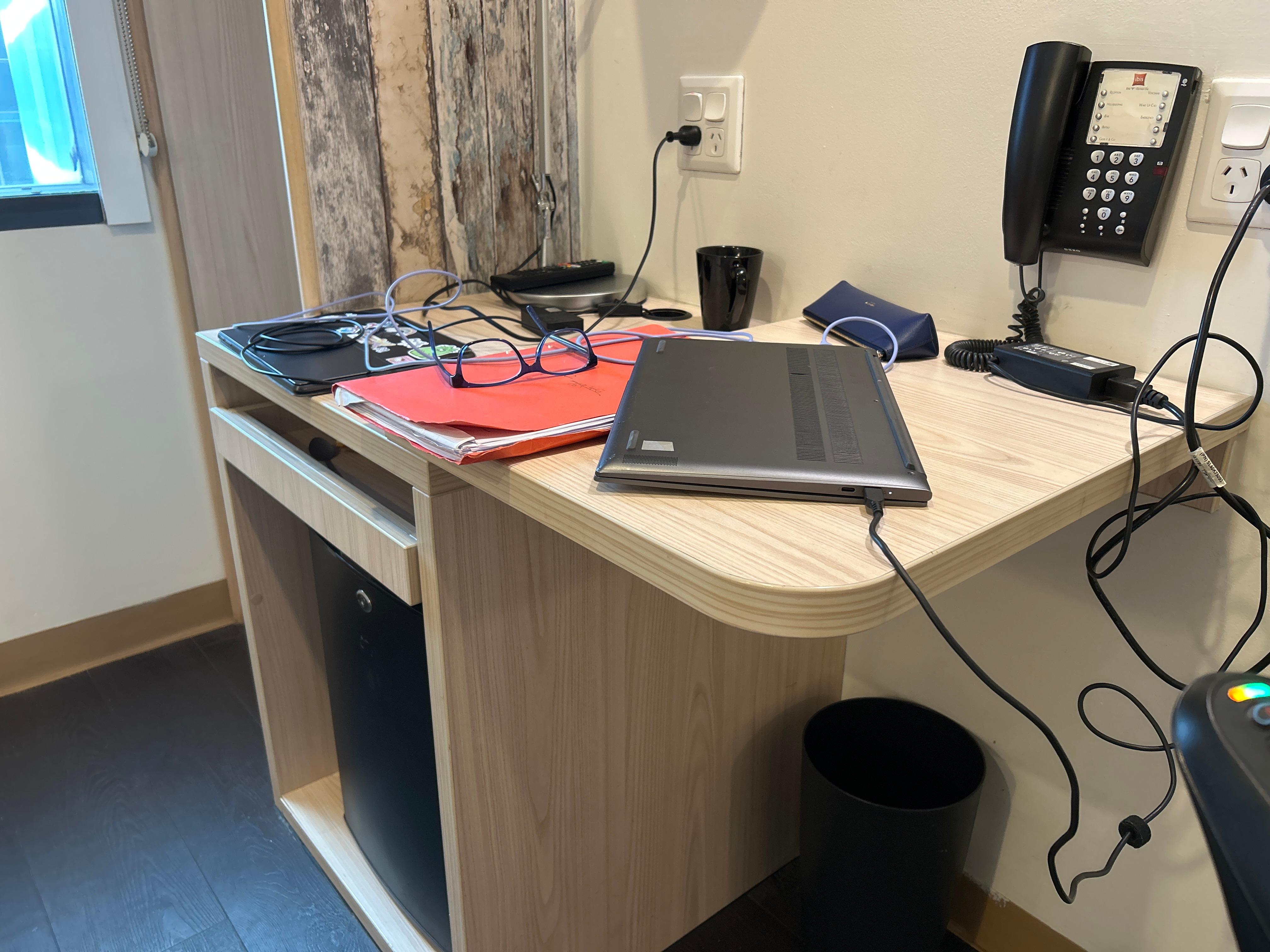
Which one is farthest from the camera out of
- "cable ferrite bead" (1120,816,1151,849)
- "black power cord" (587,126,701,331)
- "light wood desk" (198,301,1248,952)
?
"black power cord" (587,126,701,331)

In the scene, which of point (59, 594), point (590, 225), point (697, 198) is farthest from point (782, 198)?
point (59, 594)

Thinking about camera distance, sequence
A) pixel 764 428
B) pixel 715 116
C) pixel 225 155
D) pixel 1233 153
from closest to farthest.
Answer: pixel 764 428 → pixel 1233 153 → pixel 715 116 → pixel 225 155

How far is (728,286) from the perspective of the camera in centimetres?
100

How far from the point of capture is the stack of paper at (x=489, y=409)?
615mm

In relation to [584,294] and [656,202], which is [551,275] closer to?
[584,294]

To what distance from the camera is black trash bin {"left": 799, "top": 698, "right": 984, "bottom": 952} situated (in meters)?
0.98

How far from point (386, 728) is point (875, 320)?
71cm

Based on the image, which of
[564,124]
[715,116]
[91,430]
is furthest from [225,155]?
[715,116]

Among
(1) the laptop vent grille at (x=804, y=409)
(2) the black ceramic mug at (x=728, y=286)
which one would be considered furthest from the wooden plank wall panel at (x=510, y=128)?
(1) the laptop vent grille at (x=804, y=409)

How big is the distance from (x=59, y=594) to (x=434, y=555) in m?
1.24

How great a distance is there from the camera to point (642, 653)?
0.97 m

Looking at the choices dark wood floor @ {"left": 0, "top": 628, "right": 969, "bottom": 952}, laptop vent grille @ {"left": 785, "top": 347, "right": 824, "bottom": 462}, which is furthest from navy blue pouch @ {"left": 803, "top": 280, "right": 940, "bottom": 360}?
dark wood floor @ {"left": 0, "top": 628, "right": 969, "bottom": 952}

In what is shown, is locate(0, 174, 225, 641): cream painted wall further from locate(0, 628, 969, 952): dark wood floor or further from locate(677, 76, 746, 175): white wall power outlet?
locate(677, 76, 746, 175): white wall power outlet

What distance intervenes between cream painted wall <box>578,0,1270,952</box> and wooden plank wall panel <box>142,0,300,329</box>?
672 mm
